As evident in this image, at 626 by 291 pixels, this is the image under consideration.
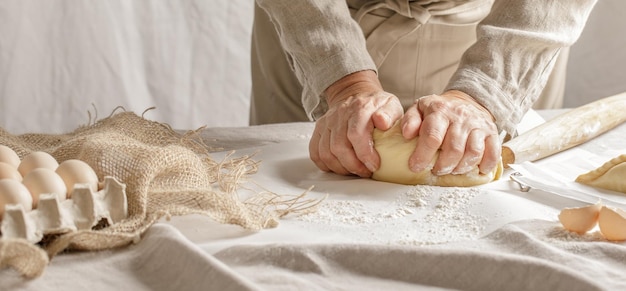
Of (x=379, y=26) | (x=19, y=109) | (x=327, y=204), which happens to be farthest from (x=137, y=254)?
(x=19, y=109)

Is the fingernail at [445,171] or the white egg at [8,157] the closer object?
the white egg at [8,157]

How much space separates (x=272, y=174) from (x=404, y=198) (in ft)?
0.77

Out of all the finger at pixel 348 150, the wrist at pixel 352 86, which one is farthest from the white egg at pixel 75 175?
the wrist at pixel 352 86

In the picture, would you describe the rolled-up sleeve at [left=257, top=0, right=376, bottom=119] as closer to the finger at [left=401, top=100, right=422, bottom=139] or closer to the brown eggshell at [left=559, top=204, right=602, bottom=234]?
the finger at [left=401, top=100, right=422, bottom=139]

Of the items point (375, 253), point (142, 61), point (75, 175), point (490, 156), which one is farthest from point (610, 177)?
point (142, 61)

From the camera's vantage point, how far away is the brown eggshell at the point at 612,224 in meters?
0.96

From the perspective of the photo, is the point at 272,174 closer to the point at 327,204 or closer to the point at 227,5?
the point at 327,204

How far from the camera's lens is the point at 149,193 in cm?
101

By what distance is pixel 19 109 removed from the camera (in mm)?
2600

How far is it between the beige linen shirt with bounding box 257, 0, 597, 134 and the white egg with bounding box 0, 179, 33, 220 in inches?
24.4

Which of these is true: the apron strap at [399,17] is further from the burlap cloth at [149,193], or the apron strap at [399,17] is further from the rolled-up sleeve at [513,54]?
the burlap cloth at [149,193]

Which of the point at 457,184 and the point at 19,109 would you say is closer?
the point at 457,184

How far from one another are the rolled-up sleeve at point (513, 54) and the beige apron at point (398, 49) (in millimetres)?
252

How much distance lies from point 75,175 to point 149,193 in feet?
0.30
